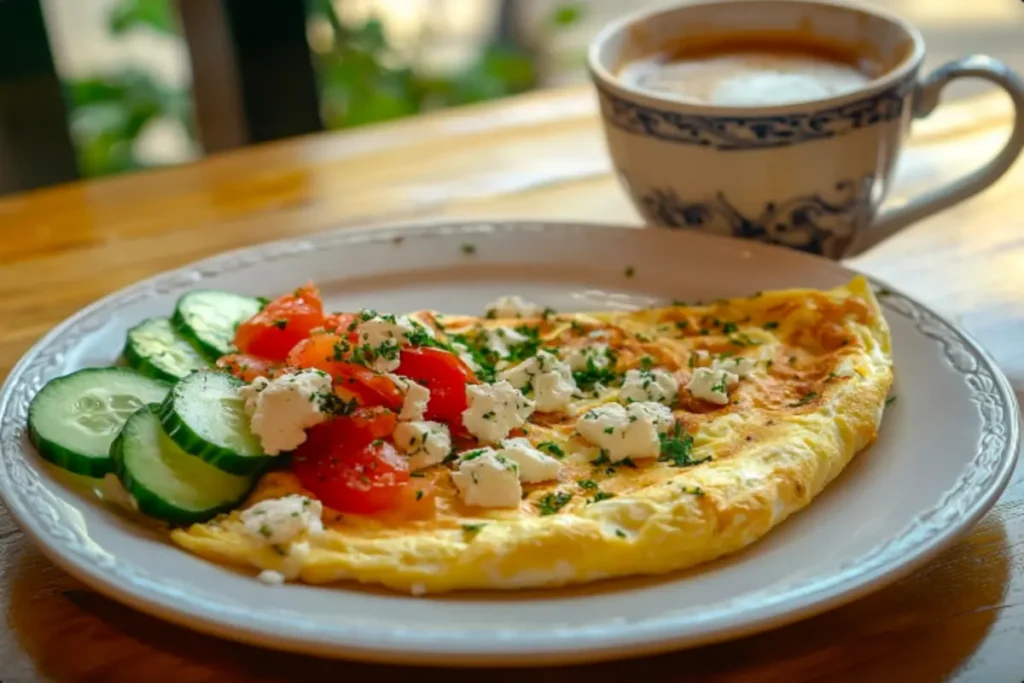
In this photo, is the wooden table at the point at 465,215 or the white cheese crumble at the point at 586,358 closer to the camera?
the wooden table at the point at 465,215

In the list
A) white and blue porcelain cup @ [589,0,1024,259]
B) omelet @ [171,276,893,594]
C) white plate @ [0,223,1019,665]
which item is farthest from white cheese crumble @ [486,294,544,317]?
white and blue porcelain cup @ [589,0,1024,259]

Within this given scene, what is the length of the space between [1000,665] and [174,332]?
2152 millimetres

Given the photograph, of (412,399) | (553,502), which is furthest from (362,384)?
(553,502)

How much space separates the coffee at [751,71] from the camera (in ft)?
11.6

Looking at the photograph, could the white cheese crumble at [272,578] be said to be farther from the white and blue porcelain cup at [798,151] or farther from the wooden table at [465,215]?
the white and blue porcelain cup at [798,151]

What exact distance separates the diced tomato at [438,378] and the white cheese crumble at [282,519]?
0.43 metres

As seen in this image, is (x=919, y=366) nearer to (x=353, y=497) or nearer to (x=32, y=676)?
(x=353, y=497)

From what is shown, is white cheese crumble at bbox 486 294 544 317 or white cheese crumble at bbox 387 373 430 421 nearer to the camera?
white cheese crumble at bbox 387 373 430 421

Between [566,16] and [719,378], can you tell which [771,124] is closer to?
[719,378]

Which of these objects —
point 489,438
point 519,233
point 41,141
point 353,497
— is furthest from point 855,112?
point 41,141

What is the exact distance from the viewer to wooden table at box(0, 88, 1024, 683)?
6.89ft

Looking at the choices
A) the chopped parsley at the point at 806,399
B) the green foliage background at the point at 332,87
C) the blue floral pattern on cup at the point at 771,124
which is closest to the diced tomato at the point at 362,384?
the chopped parsley at the point at 806,399

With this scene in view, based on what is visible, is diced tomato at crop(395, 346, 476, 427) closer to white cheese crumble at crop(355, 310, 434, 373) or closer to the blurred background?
white cheese crumble at crop(355, 310, 434, 373)

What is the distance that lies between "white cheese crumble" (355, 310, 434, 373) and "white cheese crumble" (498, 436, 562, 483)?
1.16 feet
